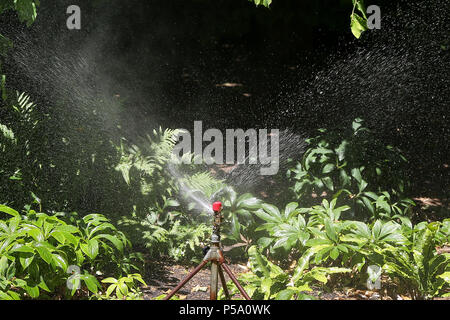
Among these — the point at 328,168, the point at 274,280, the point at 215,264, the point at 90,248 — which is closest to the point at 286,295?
the point at 274,280

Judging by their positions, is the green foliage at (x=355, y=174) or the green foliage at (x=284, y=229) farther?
the green foliage at (x=355, y=174)

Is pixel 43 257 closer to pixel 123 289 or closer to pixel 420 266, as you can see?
pixel 123 289

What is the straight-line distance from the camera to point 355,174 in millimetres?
4191

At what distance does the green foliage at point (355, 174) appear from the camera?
419cm

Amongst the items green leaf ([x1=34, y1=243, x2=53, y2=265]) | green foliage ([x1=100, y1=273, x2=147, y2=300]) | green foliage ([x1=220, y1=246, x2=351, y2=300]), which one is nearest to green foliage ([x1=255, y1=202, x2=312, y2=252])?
green foliage ([x1=220, y1=246, x2=351, y2=300])

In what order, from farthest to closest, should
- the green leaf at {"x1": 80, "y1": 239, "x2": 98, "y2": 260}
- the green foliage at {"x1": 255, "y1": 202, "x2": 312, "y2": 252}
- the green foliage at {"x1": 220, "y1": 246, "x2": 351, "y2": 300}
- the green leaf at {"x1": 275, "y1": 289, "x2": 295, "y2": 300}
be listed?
1. the green foliage at {"x1": 255, "y1": 202, "x2": 312, "y2": 252}
2. the green foliage at {"x1": 220, "y1": 246, "x2": 351, "y2": 300}
3. the green leaf at {"x1": 80, "y1": 239, "x2": 98, "y2": 260}
4. the green leaf at {"x1": 275, "y1": 289, "x2": 295, "y2": 300}

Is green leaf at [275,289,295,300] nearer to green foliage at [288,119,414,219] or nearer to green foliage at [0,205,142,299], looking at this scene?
green foliage at [0,205,142,299]

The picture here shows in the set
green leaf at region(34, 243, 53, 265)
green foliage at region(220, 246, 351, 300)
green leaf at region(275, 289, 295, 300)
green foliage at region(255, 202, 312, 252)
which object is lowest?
green leaf at region(275, 289, 295, 300)

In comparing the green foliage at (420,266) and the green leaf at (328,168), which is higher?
the green leaf at (328,168)

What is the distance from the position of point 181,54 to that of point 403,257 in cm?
560

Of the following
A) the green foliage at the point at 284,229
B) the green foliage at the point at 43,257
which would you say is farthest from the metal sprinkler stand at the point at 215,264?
the green foliage at the point at 284,229

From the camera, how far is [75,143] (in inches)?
159

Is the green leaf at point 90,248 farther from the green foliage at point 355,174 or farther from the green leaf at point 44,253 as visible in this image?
the green foliage at point 355,174

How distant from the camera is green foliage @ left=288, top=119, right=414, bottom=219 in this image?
419cm
